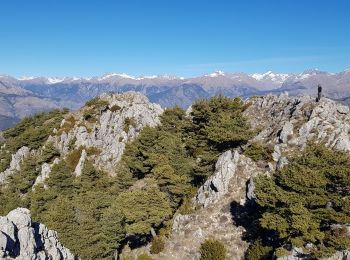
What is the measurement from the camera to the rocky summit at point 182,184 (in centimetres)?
4281

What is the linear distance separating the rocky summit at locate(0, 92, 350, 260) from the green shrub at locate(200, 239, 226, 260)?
1.02 metres

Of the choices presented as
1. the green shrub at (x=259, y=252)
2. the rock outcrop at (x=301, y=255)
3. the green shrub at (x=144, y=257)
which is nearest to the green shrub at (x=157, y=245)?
the green shrub at (x=144, y=257)

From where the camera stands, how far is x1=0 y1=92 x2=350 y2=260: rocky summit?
140ft

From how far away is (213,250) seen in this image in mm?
47250

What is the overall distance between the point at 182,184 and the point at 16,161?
5783cm

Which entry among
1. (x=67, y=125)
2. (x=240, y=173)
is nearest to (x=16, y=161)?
(x=67, y=125)

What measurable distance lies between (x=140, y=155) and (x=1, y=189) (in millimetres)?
38137

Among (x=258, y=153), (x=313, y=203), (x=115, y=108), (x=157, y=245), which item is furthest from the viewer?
(x=115, y=108)

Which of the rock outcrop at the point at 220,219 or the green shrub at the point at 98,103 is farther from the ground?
the green shrub at the point at 98,103

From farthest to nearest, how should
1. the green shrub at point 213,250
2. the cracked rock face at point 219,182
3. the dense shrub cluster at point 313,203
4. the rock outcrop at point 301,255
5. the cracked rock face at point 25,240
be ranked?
1. the cracked rock face at point 219,182
2. the green shrub at point 213,250
3. the dense shrub cluster at point 313,203
4. the rock outcrop at point 301,255
5. the cracked rock face at point 25,240

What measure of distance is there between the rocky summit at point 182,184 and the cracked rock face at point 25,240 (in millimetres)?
129

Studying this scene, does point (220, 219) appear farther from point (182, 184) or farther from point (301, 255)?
point (301, 255)

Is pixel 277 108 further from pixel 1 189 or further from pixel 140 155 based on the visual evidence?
pixel 1 189

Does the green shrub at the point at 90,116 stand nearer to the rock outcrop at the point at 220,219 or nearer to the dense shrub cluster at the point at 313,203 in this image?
the rock outcrop at the point at 220,219
